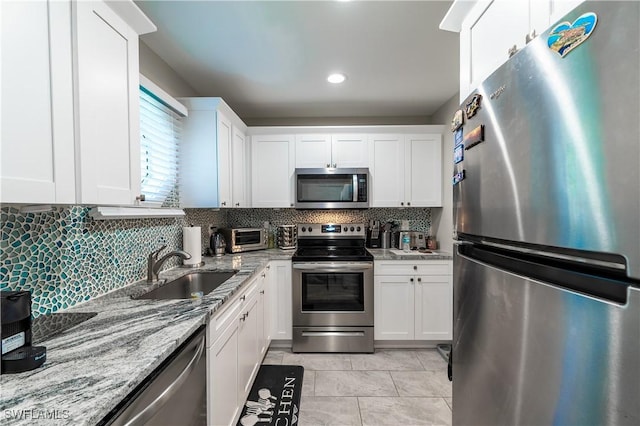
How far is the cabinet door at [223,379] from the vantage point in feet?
4.39

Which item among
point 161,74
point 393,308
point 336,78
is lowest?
point 393,308

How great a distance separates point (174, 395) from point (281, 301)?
1793 mm

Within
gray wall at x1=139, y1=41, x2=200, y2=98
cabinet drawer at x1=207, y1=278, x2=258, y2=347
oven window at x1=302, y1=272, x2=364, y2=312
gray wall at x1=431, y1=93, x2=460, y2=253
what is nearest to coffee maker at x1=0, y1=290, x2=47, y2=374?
cabinet drawer at x1=207, y1=278, x2=258, y2=347

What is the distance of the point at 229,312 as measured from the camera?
5.23 feet

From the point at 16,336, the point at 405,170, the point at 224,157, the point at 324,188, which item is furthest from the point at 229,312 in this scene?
the point at 405,170

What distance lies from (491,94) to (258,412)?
224 cm

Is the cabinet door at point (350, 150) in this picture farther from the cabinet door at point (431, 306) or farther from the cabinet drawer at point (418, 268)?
the cabinet door at point (431, 306)

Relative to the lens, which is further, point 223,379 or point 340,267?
point 340,267

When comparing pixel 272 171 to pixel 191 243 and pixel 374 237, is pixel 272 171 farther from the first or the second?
pixel 374 237

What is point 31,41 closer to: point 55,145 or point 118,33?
point 55,145

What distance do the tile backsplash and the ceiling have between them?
128 centimetres

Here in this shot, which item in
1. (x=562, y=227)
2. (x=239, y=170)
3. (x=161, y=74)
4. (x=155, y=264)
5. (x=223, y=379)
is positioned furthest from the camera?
(x=239, y=170)

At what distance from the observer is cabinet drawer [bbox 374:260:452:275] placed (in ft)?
9.07

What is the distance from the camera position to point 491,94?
2.55 ft
